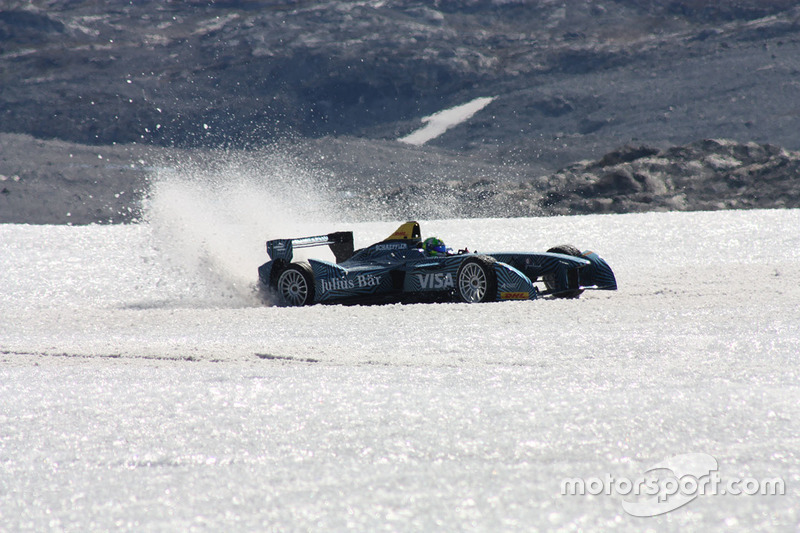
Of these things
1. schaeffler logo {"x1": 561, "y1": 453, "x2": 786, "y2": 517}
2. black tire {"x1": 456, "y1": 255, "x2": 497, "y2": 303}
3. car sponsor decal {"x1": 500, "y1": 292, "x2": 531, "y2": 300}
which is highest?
black tire {"x1": 456, "y1": 255, "x2": 497, "y2": 303}

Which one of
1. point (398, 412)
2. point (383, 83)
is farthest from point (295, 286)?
point (383, 83)

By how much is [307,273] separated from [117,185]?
217 feet

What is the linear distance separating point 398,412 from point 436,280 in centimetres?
612

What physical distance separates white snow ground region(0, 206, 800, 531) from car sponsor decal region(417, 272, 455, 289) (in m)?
0.87

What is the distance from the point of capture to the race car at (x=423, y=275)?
31.7ft

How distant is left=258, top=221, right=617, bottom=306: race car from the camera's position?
966 centimetres

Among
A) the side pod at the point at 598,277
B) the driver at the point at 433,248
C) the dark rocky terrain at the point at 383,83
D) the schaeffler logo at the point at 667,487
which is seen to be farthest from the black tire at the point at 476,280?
the dark rocky terrain at the point at 383,83

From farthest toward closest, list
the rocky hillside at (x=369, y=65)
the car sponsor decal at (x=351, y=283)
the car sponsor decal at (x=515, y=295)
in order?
the rocky hillside at (x=369, y=65) < the car sponsor decal at (x=351, y=283) < the car sponsor decal at (x=515, y=295)

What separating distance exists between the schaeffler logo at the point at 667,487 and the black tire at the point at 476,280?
6.44 meters

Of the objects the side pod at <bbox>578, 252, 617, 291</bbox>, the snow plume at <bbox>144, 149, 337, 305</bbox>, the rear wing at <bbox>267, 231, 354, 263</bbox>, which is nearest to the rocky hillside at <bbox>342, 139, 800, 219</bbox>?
the snow plume at <bbox>144, 149, 337, 305</bbox>

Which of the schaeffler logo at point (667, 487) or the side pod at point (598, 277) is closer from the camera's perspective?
the schaeffler logo at point (667, 487)

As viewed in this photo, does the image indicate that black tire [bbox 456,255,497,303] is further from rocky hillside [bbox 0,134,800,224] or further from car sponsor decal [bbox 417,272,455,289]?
rocky hillside [bbox 0,134,800,224]

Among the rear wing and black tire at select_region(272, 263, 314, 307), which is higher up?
the rear wing

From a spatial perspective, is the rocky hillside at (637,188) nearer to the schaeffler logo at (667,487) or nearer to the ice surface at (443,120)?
the schaeffler logo at (667,487)
